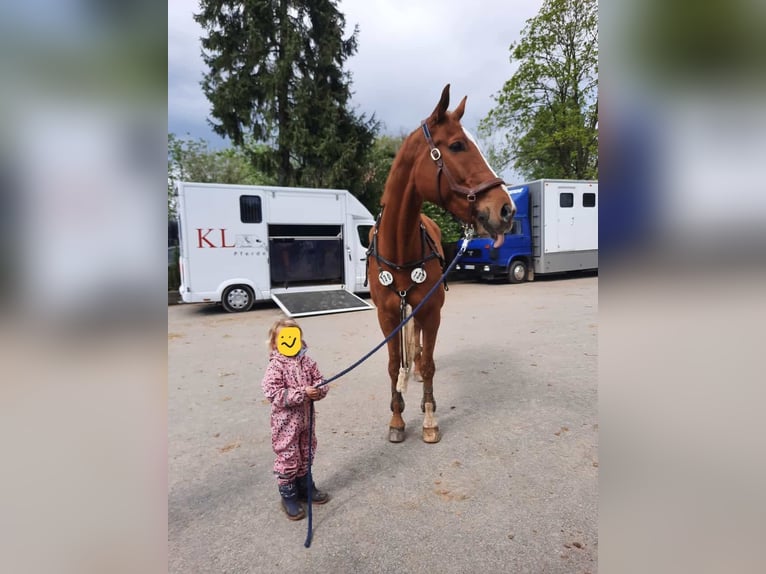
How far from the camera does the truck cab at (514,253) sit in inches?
546

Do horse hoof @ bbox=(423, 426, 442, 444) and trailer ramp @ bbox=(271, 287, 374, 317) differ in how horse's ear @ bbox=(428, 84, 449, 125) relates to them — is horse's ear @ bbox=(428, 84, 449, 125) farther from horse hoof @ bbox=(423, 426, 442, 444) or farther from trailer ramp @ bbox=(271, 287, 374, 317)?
trailer ramp @ bbox=(271, 287, 374, 317)

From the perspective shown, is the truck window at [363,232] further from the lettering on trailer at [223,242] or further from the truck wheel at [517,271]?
the truck wheel at [517,271]

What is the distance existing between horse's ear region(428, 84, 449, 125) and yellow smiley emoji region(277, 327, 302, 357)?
65.1 inches

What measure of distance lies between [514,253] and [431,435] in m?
11.9

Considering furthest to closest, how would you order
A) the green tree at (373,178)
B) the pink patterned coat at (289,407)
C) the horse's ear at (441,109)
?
1. the green tree at (373,178)
2. the horse's ear at (441,109)
3. the pink patterned coat at (289,407)

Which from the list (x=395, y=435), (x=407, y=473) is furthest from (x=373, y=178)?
(x=407, y=473)

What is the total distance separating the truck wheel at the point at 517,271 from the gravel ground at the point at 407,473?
841cm

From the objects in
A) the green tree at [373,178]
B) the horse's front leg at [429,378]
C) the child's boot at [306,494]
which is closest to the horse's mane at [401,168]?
the horse's front leg at [429,378]
